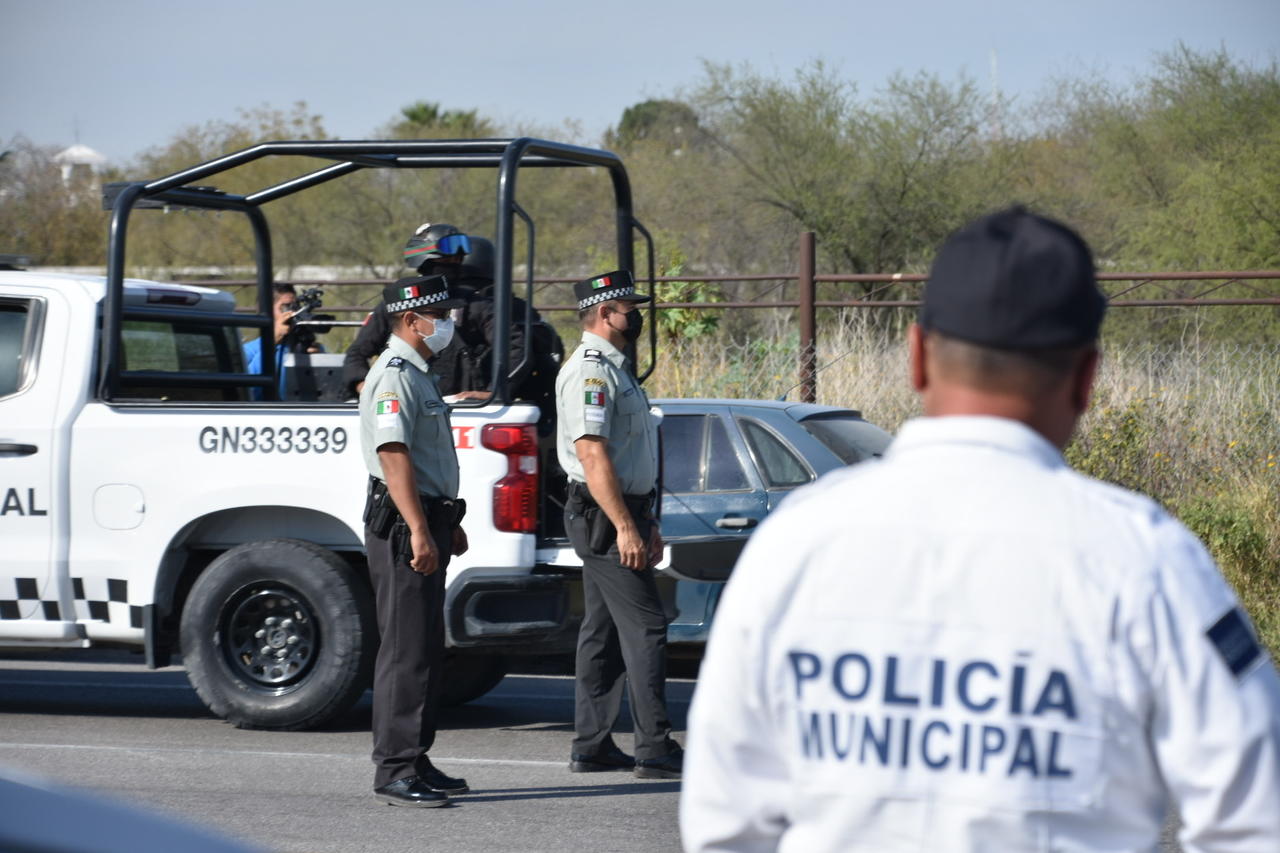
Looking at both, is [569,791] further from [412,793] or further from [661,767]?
[412,793]

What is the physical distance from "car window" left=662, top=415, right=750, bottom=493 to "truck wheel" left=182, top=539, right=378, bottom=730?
1.69 m

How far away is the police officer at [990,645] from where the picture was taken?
1.58m

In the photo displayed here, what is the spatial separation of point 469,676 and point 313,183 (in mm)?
2723

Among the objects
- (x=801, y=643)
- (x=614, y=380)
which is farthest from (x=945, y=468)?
(x=614, y=380)

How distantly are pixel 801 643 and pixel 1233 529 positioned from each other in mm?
8854

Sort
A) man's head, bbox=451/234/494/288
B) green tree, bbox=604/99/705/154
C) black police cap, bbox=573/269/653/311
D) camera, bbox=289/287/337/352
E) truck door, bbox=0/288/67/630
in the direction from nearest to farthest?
black police cap, bbox=573/269/653/311 < truck door, bbox=0/288/67/630 < man's head, bbox=451/234/494/288 < camera, bbox=289/287/337/352 < green tree, bbox=604/99/705/154

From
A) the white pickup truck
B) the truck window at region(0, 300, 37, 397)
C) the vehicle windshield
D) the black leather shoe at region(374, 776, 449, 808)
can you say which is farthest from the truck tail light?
the truck window at region(0, 300, 37, 397)

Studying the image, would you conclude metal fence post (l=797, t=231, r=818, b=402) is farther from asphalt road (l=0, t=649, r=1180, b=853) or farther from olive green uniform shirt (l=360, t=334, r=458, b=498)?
olive green uniform shirt (l=360, t=334, r=458, b=498)

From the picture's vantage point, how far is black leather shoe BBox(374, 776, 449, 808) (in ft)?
19.2

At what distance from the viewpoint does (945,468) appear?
65.7 inches

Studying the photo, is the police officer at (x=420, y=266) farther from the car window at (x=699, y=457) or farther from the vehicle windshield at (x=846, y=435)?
the vehicle windshield at (x=846, y=435)

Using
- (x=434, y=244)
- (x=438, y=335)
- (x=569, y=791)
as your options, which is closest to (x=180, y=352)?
(x=434, y=244)

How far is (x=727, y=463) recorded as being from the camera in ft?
25.5

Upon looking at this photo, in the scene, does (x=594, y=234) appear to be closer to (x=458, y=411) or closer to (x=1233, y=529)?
(x=1233, y=529)
